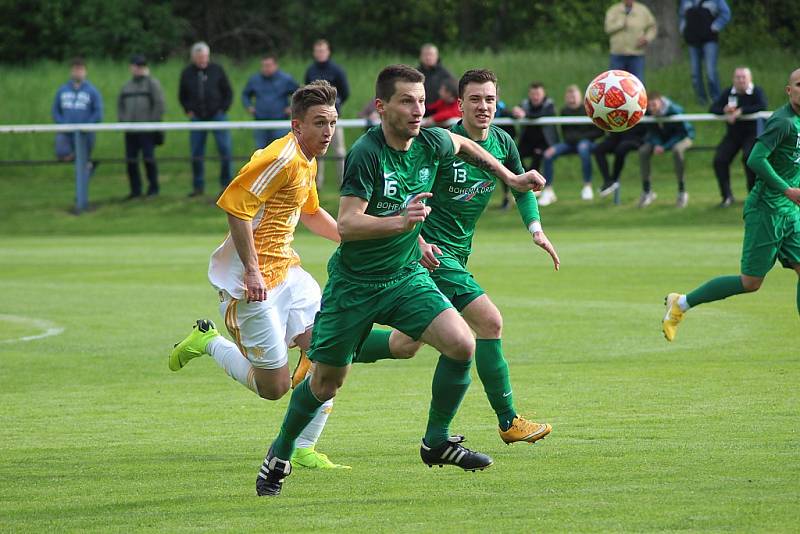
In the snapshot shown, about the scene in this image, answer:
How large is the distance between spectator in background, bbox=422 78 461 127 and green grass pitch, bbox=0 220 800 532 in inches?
262

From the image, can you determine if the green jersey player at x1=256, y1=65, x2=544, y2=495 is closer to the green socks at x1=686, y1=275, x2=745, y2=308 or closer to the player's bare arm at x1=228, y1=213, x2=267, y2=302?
the player's bare arm at x1=228, y1=213, x2=267, y2=302

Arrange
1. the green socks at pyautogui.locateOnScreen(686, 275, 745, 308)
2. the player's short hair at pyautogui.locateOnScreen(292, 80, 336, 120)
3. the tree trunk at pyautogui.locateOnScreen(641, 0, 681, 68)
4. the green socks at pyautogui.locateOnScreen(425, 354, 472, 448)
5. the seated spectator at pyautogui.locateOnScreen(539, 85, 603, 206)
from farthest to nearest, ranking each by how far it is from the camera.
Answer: the tree trunk at pyautogui.locateOnScreen(641, 0, 681, 68) → the seated spectator at pyautogui.locateOnScreen(539, 85, 603, 206) → the green socks at pyautogui.locateOnScreen(686, 275, 745, 308) → the player's short hair at pyautogui.locateOnScreen(292, 80, 336, 120) → the green socks at pyautogui.locateOnScreen(425, 354, 472, 448)

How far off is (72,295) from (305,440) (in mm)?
9755

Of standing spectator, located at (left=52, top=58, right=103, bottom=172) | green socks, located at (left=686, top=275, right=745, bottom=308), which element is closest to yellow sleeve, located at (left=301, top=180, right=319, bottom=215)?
green socks, located at (left=686, top=275, right=745, bottom=308)

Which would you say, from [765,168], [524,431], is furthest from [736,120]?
[524,431]

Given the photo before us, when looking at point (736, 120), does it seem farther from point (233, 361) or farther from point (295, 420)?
point (295, 420)

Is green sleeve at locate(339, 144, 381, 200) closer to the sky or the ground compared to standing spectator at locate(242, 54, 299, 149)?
closer to the sky

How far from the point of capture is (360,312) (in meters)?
6.82

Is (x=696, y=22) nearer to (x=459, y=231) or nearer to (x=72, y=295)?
(x=72, y=295)

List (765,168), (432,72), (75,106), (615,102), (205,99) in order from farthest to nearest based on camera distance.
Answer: (75,106), (205,99), (432,72), (765,168), (615,102)

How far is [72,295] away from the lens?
1667 cm

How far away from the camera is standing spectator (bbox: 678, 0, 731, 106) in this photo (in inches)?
1028

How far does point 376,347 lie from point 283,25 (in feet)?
133

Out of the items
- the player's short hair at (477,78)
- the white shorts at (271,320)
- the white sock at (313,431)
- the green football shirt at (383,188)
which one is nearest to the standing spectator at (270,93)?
the player's short hair at (477,78)
